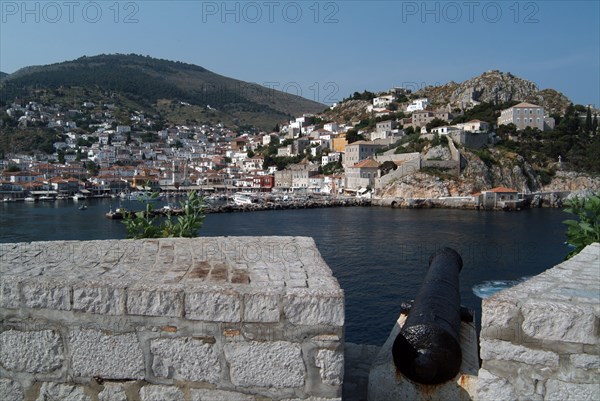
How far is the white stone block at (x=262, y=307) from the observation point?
218 centimetres

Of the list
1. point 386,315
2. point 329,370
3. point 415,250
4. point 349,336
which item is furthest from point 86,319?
point 415,250

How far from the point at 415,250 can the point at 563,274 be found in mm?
26768

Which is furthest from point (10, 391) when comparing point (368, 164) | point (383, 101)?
point (383, 101)

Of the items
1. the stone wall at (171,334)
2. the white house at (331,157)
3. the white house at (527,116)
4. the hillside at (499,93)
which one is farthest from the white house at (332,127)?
the stone wall at (171,334)

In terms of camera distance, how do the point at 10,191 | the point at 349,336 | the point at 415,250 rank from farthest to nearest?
the point at 10,191 < the point at 415,250 < the point at 349,336

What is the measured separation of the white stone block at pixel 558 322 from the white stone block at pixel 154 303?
61.3 inches

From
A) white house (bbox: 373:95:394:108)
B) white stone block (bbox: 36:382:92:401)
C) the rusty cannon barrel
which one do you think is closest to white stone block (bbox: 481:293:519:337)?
the rusty cannon barrel

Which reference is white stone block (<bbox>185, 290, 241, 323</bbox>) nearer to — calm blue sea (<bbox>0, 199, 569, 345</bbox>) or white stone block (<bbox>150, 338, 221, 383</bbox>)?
white stone block (<bbox>150, 338, 221, 383</bbox>)

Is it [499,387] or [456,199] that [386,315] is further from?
[456,199]

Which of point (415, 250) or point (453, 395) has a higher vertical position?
point (453, 395)

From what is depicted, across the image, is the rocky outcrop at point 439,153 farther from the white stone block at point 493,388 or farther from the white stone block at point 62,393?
the white stone block at point 62,393

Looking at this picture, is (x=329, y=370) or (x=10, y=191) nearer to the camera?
(x=329, y=370)

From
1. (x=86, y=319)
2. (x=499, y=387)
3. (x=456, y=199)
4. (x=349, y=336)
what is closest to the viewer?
(x=499, y=387)

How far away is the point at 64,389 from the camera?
236cm
